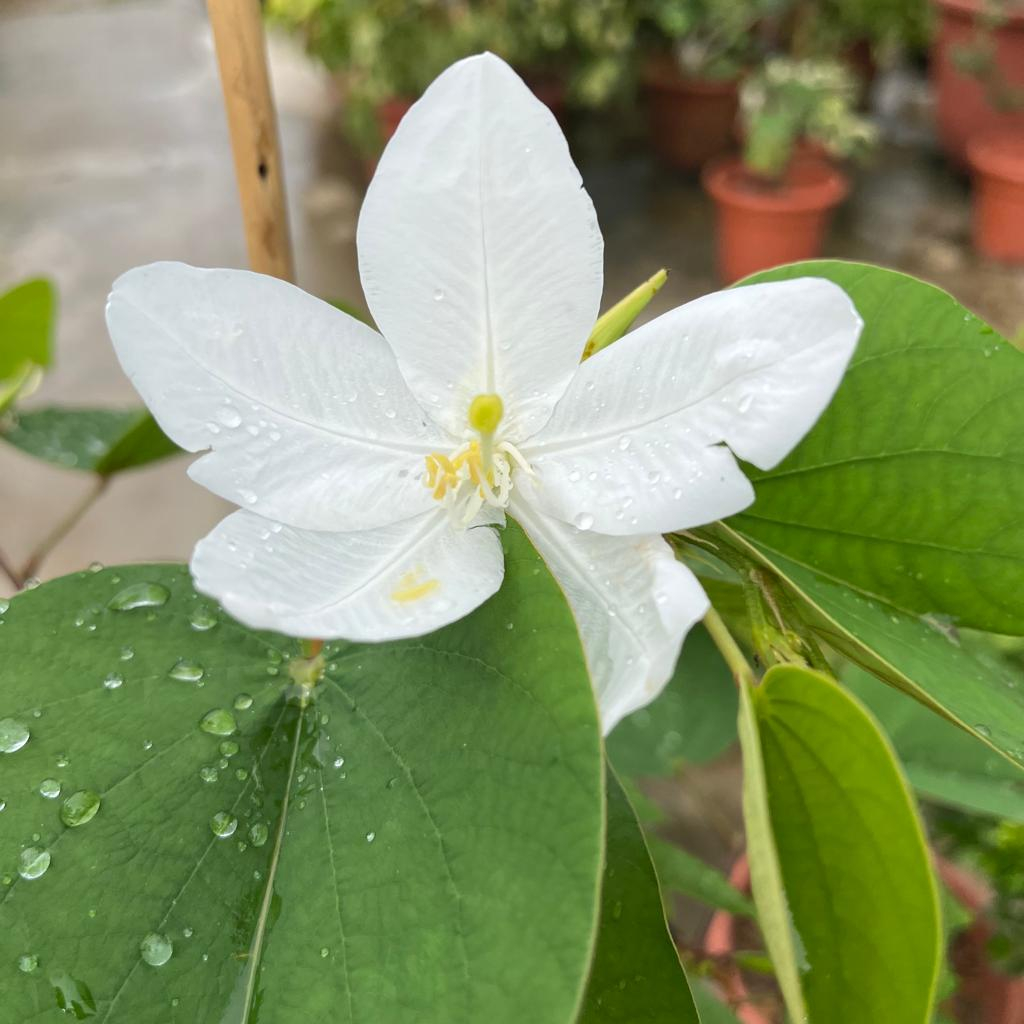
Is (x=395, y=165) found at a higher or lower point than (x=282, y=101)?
higher

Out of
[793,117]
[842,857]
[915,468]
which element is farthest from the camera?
[793,117]

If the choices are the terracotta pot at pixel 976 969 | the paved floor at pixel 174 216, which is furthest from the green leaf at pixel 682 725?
the paved floor at pixel 174 216

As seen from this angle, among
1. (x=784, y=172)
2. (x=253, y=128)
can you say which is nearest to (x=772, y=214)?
(x=784, y=172)

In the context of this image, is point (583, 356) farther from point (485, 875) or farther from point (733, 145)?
point (733, 145)

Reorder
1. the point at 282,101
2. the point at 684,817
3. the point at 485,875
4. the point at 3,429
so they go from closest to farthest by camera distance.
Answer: the point at 485,875
the point at 3,429
the point at 684,817
the point at 282,101

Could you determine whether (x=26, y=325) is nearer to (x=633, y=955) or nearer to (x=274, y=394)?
(x=274, y=394)

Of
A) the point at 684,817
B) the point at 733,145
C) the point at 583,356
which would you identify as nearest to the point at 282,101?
the point at 733,145
